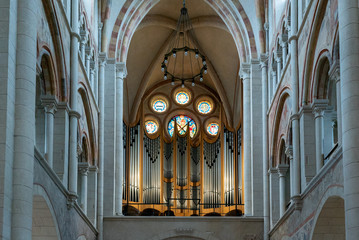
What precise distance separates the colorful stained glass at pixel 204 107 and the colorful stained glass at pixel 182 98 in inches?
29.1

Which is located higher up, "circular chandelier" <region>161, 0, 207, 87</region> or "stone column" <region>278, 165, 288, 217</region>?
"circular chandelier" <region>161, 0, 207, 87</region>

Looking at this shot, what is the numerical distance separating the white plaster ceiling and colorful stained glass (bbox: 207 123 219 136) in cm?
153

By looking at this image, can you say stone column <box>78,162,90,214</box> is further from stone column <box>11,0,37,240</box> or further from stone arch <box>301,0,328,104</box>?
stone column <box>11,0,37,240</box>

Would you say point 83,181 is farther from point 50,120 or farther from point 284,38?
point 284,38

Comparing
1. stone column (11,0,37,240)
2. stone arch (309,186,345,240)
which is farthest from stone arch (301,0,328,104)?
stone column (11,0,37,240)

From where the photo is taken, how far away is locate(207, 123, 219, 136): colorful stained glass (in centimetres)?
3865

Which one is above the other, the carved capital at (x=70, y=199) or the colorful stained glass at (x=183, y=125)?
the colorful stained glass at (x=183, y=125)

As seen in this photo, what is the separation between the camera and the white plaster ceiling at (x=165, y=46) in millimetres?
33938

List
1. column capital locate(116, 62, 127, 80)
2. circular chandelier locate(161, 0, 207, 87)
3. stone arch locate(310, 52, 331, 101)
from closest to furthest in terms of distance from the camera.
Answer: stone arch locate(310, 52, 331, 101)
column capital locate(116, 62, 127, 80)
circular chandelier locate(161, 0, 207, 87)

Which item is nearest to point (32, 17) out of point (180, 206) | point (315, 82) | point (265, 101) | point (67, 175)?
point (67, 175)

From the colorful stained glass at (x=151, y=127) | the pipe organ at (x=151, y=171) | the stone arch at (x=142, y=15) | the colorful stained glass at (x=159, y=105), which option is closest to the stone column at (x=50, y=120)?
the stone arch at (x=142, y=15)

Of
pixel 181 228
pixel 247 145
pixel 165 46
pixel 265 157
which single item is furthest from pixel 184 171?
pixel 265 157

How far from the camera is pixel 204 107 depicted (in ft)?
130

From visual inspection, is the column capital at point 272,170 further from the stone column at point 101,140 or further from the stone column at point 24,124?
the stone column at point 24,124
